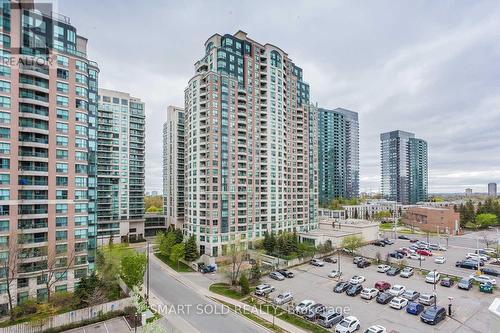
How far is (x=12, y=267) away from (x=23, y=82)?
23102mm

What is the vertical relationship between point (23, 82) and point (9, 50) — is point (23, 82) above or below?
below

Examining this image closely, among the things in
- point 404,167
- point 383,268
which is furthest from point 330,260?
point 404,167

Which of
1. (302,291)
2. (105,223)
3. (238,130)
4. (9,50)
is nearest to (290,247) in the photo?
(302,291)

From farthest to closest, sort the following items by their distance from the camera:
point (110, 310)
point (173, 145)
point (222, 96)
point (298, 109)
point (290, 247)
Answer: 1. point (173, 145)
2. point (298, 109)
3. point (222, 96)
4. point (290, 247)
5. point (110, 310)

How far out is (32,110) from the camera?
114ft

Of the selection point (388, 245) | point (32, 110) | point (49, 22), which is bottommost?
point (388, 245)

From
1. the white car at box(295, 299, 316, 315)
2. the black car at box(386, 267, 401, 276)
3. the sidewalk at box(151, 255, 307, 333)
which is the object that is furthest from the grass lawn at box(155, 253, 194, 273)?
the black car at box(386, 267, 401, 276)

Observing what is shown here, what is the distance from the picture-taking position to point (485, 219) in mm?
87562

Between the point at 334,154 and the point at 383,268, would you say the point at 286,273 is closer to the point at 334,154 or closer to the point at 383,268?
the point at 383,268

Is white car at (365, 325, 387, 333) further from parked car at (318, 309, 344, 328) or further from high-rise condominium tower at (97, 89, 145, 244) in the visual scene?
high-rise condominium tower at (97, 89, 145, 244)

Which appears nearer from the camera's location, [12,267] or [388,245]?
[12,267]

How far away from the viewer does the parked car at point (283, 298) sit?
3252 centimetres

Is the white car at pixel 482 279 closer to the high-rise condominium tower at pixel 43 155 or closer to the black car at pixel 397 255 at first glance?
the black car at pixel 397 255

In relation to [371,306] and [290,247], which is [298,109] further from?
[371,306]
